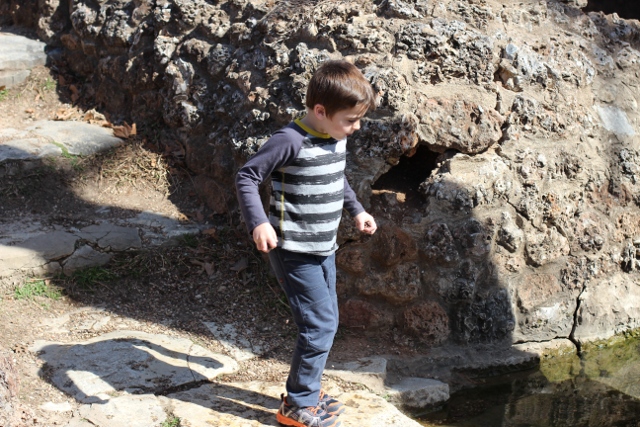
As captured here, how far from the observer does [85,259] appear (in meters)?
3.85

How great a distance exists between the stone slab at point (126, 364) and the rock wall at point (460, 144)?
32.9 inches

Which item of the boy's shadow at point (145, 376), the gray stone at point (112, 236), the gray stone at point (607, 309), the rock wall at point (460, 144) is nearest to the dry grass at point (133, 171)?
the rock wall at point (460, 144)

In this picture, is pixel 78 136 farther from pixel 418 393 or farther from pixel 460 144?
pixel 418 393

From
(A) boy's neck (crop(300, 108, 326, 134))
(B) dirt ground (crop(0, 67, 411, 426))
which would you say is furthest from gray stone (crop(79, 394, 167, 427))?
(A) boy's neck (crop(300, 108, 326, 134))

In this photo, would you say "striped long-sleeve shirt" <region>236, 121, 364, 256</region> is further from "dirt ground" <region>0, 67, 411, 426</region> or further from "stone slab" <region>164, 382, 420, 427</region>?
"dirt ground" <region>0, 67, 411, 426</region>

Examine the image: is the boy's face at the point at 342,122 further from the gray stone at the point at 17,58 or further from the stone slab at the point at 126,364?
the gray stone at the point at 17,58

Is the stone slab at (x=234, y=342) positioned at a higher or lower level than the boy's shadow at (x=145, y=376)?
lower

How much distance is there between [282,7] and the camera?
162 inches

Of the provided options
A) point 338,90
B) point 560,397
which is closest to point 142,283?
point 338,90

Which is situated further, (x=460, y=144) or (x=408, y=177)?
(x=408, y=177)

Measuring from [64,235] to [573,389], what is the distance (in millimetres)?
2827

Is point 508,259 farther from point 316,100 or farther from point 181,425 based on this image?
point 181,425

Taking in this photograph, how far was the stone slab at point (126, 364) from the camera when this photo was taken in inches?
118

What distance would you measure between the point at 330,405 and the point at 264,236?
3.09 feet
